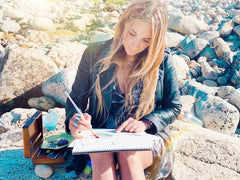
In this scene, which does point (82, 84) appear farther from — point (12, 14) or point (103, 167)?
point (12, 14)

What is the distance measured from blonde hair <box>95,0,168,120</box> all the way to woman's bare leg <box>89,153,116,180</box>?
552 millimetres

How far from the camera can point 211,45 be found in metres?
9.63

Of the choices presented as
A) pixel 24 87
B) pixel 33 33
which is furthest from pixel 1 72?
pixel 33 33

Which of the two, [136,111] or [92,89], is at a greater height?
[92,89]

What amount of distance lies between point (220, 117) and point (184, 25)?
7513 millimetres

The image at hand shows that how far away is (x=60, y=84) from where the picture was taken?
5117 millimetres

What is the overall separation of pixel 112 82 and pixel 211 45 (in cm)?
815

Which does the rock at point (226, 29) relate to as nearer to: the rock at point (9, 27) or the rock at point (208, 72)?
the rock at point (208, 72)

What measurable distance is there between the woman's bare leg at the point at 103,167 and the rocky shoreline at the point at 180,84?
0.65 meters

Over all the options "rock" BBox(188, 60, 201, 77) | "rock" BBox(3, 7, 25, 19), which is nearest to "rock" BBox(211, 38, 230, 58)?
"rock" BBox(188, 60, 201, 77)

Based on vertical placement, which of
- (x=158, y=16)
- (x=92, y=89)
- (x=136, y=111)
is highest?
(x=158, y=16)

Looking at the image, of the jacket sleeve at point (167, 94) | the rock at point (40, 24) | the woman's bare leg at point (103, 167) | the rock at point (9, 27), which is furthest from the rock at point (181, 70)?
the rock at point (9, 27)

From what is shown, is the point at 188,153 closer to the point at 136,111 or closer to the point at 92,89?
the point at 136,111

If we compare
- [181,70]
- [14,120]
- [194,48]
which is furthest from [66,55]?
[194,48]
